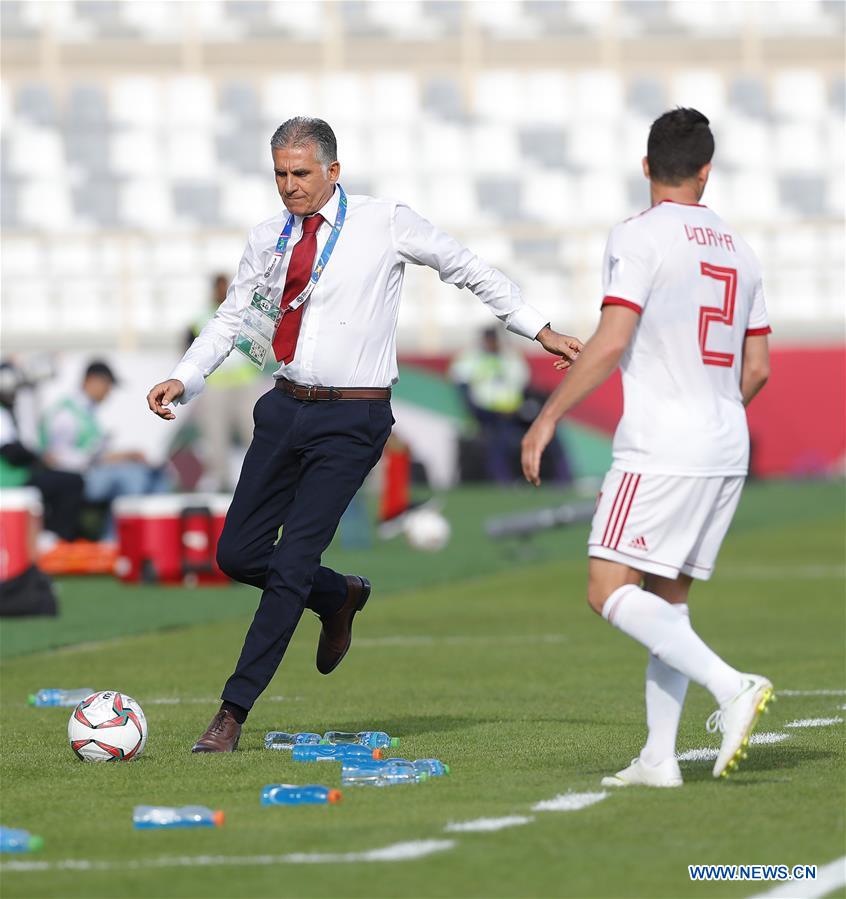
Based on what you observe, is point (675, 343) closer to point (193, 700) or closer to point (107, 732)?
point (107, 732)

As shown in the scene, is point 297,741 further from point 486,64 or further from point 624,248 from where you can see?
point 486,64

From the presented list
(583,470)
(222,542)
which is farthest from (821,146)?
(222,542)

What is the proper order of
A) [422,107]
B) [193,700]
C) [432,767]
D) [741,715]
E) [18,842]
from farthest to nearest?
[422,107] → [193,700] → [432,767] → [741,715] → [18,842]

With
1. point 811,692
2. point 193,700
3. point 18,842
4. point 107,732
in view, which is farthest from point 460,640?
point 18,842

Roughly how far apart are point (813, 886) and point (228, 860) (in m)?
1.45

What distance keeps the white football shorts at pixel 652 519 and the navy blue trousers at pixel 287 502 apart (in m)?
1.44

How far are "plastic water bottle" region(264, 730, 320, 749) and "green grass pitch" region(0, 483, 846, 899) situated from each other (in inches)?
2.8

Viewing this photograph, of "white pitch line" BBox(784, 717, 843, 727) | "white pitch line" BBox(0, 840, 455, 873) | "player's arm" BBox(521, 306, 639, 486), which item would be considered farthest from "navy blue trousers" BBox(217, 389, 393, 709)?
"white pitch line" BBox(0, 840, 455, 873)

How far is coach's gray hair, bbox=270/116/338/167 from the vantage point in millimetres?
7238

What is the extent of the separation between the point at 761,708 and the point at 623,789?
0.53m

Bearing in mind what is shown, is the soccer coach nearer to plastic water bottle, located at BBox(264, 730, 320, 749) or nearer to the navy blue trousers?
the navy blue trousers

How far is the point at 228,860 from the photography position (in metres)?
5.07

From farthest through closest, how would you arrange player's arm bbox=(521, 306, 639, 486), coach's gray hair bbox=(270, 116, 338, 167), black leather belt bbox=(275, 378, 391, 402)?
black leather belt bbox=(275, 378, 391, 402)
coach's gray hair bbox=(270, 116, 338, 167)
player's arm bbox=(521, 306, 639, 486)

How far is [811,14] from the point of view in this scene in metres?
38.9
